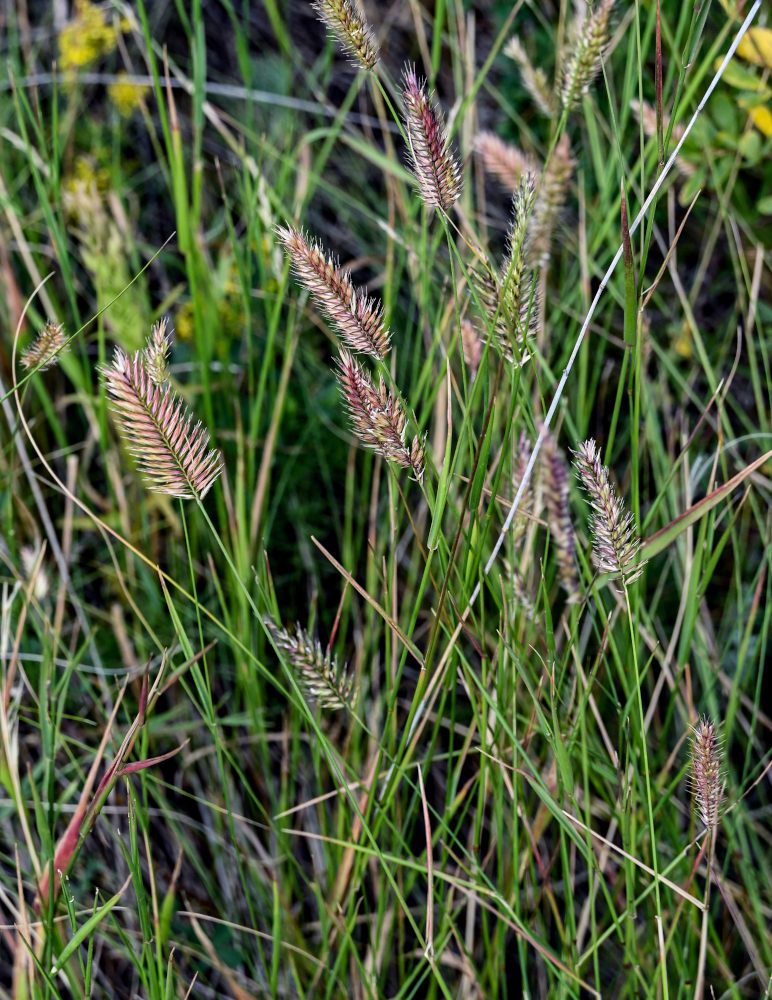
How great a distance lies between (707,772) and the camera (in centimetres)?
77

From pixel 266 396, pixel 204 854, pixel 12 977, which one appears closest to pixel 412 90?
pixel 266 396

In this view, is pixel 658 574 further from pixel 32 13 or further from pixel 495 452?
pixel 32 13

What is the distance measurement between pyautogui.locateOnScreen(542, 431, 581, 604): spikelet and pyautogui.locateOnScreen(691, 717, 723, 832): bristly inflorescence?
0.16 metres

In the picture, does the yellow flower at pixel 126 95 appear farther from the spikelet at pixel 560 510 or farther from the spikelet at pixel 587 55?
the spikelet at pixel 560 510

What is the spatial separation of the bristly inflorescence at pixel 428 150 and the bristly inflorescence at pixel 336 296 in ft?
0.34

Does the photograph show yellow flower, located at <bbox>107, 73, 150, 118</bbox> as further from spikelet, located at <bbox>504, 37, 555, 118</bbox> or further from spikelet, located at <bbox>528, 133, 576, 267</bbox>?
spikelet, located at <bbox>528, 133, 576, 267</bbox>

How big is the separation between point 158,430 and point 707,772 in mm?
543

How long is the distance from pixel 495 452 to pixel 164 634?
609 millimetres

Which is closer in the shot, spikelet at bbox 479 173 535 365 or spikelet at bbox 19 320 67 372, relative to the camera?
spikelet at bbox 479 173 535 365

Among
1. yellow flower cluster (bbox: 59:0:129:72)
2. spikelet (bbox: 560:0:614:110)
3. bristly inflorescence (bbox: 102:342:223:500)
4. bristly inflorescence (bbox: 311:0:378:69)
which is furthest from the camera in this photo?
yellow flower cluster (bbox: 59:0:129:72)

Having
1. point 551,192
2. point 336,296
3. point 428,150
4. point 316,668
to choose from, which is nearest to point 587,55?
point 551,192

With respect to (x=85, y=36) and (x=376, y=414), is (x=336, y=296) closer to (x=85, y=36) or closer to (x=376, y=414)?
(x=376, y=414)

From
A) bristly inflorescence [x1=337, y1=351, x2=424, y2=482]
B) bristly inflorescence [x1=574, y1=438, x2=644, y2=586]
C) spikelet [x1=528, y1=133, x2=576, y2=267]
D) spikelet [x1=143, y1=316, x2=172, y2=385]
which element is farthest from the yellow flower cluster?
bristly inflorescence [x1=574, y1=438, x2=644, y2=586]

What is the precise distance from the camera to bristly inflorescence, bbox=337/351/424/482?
709 mm
